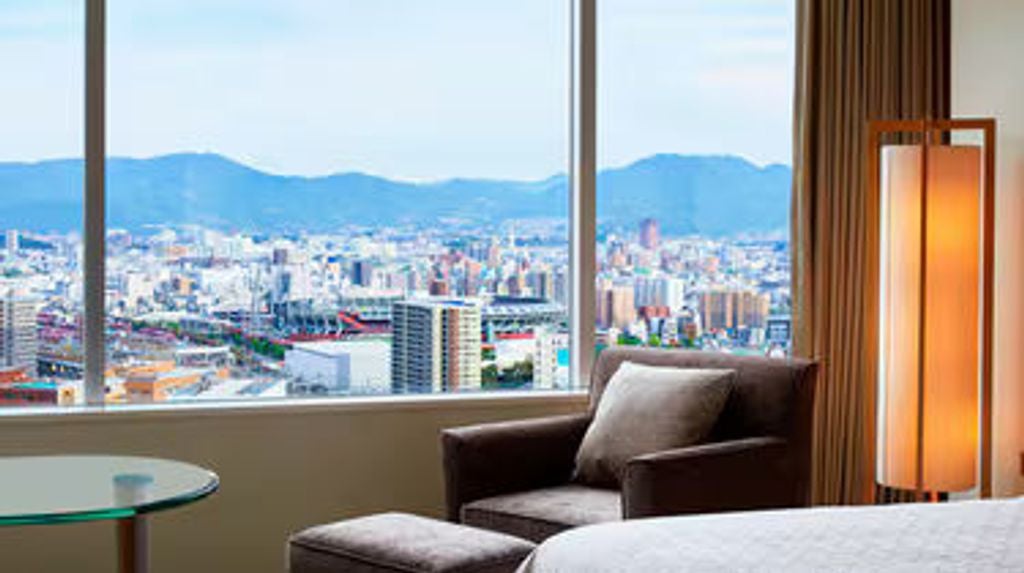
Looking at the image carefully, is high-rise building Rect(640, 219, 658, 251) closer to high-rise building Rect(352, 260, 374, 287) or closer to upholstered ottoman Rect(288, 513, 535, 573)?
high-rise building Rect(352, 260, 374, 287)

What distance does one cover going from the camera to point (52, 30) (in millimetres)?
4527

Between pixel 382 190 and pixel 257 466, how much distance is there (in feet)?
3.30

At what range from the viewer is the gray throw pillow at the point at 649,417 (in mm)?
4238

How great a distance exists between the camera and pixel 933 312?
437 cm

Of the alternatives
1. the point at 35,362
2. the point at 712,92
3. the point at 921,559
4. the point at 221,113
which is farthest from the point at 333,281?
the point at 921,559

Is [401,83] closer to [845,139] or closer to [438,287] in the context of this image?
[438,287]

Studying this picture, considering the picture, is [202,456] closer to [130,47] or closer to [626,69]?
[130,47]

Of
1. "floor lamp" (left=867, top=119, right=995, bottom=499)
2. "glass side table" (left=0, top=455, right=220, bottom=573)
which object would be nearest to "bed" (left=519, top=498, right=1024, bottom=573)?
"glass side table" (left=0, top=455, right=220, bottom=573)

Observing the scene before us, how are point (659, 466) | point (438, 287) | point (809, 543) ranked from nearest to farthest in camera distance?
point (809, 543) < point (659, 466) < point (438, 287)

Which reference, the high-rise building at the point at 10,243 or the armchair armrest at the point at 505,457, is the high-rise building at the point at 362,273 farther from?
the high-rise building at the point at 10,243

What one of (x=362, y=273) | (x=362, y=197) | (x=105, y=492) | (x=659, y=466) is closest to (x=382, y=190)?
(x=362, y=197)

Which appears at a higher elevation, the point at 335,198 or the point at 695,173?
the point at 695,173

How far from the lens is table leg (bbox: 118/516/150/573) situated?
11.0ft

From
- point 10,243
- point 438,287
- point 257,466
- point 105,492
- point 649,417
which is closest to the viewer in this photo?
point 105,492
